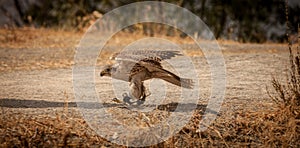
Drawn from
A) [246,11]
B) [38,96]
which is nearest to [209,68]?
[38,96]

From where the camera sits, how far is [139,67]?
459 cm

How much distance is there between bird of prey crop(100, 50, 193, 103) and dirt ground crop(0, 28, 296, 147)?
0.29 m

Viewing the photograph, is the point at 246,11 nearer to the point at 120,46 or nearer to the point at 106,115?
the point at 120,46

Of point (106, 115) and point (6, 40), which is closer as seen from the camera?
point (106, 115)

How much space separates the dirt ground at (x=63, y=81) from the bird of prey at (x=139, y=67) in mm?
291

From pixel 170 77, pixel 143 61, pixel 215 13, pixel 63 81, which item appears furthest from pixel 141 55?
pixel 215 13

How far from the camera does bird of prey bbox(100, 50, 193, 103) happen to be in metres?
4.54

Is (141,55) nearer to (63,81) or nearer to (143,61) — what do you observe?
(143,61)

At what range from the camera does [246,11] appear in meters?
16.4

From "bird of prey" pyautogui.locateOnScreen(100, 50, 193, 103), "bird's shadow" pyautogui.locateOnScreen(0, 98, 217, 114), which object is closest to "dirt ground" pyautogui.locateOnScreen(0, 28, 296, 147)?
"bird's shadow" pyautogui.locateOnScreen(0, 98, 217, 114)

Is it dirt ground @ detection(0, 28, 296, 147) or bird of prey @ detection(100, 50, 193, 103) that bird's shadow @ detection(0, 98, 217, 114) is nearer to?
dirt ground @ detection(0, 28, 296, 147)

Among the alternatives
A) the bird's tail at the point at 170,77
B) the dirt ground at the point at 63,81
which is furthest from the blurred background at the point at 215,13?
the bird's tail at the point at 170,77

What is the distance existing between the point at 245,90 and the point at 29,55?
4494 mm

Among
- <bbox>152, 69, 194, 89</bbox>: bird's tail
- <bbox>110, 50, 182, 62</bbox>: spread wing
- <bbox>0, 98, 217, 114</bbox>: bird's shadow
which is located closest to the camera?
<bbox>110, 50, 182, 62</bbox>: spread wing
